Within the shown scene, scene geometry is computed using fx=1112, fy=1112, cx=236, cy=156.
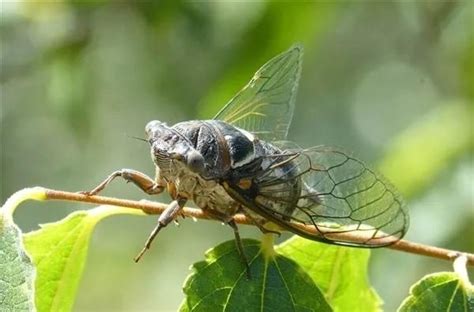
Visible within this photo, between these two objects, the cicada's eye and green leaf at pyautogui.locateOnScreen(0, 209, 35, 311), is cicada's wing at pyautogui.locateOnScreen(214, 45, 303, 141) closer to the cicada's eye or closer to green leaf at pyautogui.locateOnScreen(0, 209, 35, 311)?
the cicada's eye

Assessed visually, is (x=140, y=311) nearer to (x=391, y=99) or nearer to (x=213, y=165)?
(x=391, y=99)

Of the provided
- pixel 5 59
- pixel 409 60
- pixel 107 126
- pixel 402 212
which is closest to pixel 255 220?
pixel 402 212

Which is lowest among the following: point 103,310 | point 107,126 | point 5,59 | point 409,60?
point 103,310

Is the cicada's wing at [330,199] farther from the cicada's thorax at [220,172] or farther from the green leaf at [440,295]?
the green leaf at [440,295]

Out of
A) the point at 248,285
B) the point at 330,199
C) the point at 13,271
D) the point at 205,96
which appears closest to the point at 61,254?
the point at 13,271

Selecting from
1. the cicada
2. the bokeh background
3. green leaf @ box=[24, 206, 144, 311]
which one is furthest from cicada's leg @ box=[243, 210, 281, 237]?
the bokeh background
